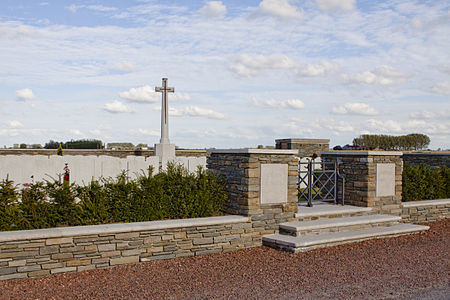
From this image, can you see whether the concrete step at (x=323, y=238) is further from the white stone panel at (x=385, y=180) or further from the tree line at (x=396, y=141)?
the tree line at (x=396, y=141)

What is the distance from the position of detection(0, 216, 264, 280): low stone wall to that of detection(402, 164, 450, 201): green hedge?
21.5 feet

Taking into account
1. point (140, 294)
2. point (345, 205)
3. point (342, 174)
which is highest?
point (342, 174)

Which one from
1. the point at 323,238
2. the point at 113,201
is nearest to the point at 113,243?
the point at 113,201

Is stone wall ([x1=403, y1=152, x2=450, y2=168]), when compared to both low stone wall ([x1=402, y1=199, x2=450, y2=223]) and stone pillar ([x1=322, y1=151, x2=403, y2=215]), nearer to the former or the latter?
low stone wall ([x1=402, y1=199, x2=450, y2=223])

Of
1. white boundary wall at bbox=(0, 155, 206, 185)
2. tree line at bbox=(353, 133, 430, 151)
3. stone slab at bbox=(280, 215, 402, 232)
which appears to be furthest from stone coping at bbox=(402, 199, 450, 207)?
tree line at bbox=(353, 133, 430, 151)

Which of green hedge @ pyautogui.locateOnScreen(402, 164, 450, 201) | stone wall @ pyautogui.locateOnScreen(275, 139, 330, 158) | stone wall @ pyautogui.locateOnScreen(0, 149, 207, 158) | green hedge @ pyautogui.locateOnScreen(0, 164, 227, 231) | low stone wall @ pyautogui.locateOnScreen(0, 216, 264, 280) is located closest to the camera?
low stone wall @ pyautogui.locateOnScreen(0, 216, 264, 280)

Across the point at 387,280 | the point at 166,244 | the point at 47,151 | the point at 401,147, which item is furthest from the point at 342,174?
the point at 401,147

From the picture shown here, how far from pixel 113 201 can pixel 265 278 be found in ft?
11.1

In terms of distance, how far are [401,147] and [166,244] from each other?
147ft

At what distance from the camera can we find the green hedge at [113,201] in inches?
288

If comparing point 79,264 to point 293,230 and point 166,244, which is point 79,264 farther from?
point 293,230

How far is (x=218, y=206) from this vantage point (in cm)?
890

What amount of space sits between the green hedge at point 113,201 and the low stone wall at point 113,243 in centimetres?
53

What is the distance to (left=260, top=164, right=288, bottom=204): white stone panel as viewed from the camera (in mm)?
8655
